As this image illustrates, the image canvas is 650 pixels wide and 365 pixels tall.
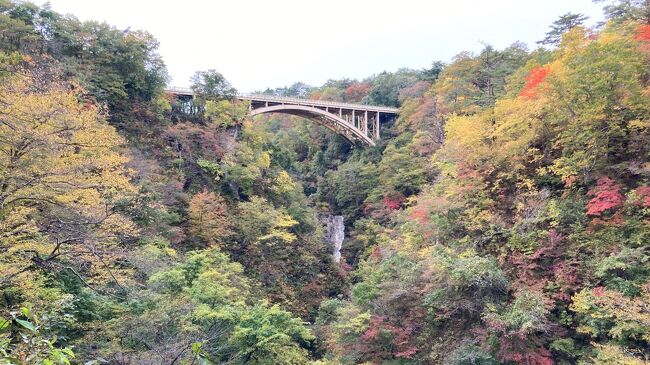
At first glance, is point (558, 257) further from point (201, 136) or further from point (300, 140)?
point (300, 140)

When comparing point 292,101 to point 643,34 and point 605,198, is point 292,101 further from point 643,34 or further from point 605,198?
point 605,198

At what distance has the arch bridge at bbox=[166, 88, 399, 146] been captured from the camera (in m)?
27.9

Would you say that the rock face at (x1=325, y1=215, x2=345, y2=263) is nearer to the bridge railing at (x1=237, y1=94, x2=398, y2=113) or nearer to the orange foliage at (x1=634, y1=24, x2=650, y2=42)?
the bridge railing at (x1=237, y1=94, x2=398, y2=113)

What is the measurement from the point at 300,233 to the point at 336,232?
6.31 metres

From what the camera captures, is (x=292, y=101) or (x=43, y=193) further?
(x=292, y=101)

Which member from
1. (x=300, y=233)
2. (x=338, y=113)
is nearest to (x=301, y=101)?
(x=338, y=113)

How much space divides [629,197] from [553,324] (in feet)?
11.5

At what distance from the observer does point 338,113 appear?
31.4m

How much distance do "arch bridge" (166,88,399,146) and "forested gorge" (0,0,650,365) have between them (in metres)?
8.64

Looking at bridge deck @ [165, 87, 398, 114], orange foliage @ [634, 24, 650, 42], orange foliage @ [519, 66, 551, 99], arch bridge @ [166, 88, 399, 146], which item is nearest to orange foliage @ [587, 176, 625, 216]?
orange foliage @ [519, 66, 551, 99]

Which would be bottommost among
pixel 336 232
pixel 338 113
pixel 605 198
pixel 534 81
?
pixel 336 232

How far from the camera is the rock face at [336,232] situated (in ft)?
80.6

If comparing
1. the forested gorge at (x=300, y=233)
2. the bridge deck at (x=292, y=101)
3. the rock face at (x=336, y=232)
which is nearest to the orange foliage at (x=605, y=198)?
the forested gorge at (x=300, y=233)

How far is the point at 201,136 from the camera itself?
20.4 metres
